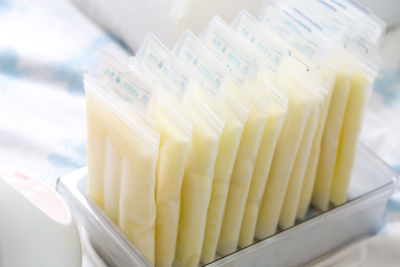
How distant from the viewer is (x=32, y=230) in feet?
1.40

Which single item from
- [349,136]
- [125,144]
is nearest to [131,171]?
[125,144]

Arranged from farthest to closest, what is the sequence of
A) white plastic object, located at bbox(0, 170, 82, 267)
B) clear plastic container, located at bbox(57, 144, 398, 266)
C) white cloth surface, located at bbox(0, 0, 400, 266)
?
1. white cloth surface, located at bbox(0, 0, 400, 266)
2. clear plastic container, located at bbox(57, 144, 398, 266)
3. white plastic object, located at bbox(0, 170, 82, 267)

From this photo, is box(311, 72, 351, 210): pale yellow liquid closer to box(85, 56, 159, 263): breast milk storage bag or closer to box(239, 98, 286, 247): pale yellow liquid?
box(239, 98, 286, 247): pale yellow liquid

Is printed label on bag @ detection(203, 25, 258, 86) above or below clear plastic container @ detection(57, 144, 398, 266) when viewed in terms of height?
above

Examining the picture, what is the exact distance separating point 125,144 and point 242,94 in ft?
0.33

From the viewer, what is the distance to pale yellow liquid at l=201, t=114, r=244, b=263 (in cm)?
47

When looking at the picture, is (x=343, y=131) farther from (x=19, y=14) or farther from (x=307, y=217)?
(x=19, y=14)

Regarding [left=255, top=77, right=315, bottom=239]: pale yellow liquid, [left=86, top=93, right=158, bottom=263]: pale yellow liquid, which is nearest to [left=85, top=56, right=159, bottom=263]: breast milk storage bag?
[left=86, top=93, right=158, bottom=263]: pale yellow liquid

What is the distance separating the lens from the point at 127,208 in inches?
19.2

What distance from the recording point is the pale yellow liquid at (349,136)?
55 cm

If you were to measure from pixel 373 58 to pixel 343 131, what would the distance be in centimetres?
8

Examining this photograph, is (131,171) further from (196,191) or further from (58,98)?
(58,98)

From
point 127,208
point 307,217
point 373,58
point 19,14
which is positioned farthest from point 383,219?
point 19,14

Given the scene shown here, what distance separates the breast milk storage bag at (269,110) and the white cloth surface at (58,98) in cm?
13
